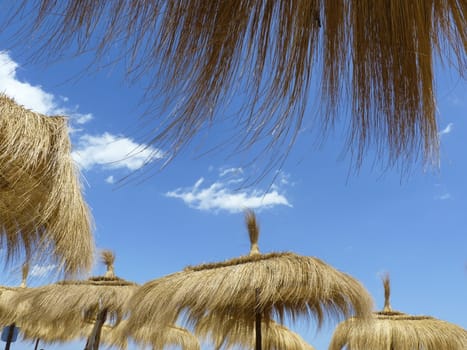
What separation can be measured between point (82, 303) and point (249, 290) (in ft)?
10.1

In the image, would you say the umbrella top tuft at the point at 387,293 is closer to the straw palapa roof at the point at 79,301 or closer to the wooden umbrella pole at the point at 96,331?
the straw palapa roof at the point at 79,301

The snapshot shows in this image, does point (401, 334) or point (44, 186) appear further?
point (401, 334)

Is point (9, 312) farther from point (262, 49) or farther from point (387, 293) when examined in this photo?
point (262, 49)

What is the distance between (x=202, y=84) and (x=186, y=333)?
355 inches

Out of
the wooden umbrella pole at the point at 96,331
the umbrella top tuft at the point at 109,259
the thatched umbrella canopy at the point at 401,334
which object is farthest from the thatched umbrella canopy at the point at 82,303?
the thatched umbrella canopy at the point at 401,334

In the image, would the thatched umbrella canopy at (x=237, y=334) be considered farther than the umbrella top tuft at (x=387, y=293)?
No

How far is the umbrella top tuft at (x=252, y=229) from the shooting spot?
18.9 ft

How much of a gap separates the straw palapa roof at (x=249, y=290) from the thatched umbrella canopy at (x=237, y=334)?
1.57 ft

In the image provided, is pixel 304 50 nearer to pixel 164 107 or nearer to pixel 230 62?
pixel 230 62

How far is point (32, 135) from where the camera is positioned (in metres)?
2.47

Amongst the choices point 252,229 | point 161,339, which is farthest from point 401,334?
point 161,339

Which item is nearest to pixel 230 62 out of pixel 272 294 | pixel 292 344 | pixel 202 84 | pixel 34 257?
pixel 202 84

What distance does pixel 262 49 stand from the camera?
2.38 ft

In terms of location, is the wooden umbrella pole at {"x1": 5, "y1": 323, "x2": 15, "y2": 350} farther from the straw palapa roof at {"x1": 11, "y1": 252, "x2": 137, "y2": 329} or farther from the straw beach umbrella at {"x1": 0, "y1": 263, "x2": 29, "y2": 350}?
the straw palapa roof at {"x1": 11, "y1": 252, "x2": 137, "y2": 329}
